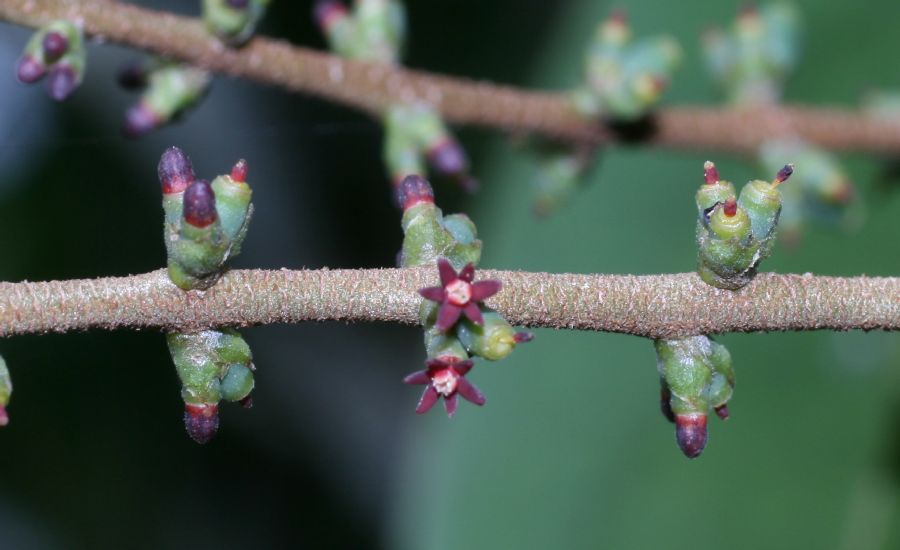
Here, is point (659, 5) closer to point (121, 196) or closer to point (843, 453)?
point (843, 453)

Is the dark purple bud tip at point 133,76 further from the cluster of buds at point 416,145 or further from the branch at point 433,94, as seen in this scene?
the cluster of buds at point 416,145

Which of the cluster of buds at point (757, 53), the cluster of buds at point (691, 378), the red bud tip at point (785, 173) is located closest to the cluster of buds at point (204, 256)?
the cluster of buds at point (691, 378)

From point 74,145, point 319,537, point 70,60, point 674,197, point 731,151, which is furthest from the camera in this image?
point 319,537

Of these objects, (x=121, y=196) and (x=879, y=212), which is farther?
(x=121, y=196)

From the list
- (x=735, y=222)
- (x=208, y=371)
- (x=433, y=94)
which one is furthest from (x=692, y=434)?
(x=433, y=94)

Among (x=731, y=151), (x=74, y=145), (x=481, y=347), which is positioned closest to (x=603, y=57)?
(x=731, y=151)

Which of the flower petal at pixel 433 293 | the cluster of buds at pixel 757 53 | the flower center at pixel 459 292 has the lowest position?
the flower petal at pixel 433 293
